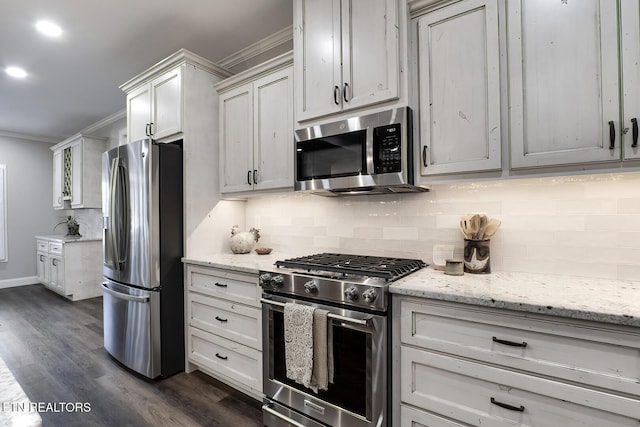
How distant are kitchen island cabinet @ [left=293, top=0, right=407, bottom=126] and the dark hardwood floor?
1.96 m

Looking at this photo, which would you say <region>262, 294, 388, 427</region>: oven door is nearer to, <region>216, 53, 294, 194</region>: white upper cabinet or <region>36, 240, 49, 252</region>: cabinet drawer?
<region>216, 53, 294, 194</region>: white upper cabinet

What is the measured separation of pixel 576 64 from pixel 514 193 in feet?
2.19

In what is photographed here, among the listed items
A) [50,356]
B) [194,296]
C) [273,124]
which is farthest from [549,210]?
[50,356]

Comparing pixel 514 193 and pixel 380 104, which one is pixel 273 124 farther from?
pixel 514 193

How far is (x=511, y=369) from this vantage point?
125cm

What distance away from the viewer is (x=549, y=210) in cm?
170

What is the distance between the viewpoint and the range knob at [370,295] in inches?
59.2

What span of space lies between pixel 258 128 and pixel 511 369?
2.13 meters

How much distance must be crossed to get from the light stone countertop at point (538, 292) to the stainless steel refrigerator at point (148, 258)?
1.82 metres

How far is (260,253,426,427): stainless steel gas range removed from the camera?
1517 millimetres

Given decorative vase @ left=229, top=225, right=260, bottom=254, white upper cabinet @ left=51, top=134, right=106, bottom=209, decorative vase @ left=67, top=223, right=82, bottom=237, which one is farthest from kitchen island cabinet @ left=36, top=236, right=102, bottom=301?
decorative vase @ left=229, top=225, right=260, bottom=254

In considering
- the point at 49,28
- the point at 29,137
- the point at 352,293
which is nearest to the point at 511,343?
the point at 352,293

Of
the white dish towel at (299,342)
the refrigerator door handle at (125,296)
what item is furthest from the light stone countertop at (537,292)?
the refrigerator door handle at (125,296)

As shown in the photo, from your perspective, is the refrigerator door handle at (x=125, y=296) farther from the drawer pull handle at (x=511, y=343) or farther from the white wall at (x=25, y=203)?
the white wall at (x=25, y=203)
